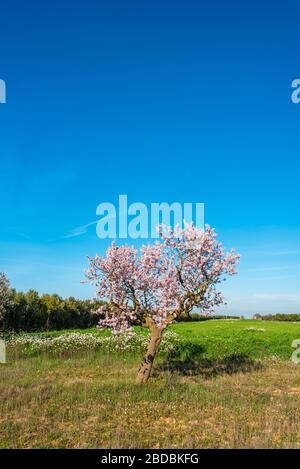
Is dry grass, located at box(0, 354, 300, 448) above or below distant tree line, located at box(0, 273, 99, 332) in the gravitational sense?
below

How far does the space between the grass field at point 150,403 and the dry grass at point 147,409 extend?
0.04 m

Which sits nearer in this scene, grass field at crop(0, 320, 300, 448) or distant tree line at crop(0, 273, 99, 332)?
grass field at crop(0, 320, 300, 448)

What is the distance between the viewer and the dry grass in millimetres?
14062

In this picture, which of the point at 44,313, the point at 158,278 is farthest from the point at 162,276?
the point at 44,313

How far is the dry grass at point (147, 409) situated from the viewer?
1406cm

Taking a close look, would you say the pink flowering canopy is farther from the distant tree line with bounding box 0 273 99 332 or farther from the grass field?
the distant tree line with bounding box 0 273 99 332

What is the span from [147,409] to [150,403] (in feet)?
3.61

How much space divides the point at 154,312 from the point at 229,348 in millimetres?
15261

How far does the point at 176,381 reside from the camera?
23766 mm

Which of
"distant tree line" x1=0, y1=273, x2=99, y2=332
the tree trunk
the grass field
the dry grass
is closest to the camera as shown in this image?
the dry grass

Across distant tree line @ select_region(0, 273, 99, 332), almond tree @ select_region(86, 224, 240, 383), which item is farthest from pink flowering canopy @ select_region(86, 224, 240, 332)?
distant tree line @ select_region(0, 273, 99, 332)

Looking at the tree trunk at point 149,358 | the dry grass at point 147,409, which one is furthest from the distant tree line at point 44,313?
the tree trunk at point 149,358

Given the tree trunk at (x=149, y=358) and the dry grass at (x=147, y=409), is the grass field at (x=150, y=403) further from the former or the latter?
the tree trunk at (x=149, y=358)

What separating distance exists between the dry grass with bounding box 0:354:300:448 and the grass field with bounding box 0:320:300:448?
4 cm
